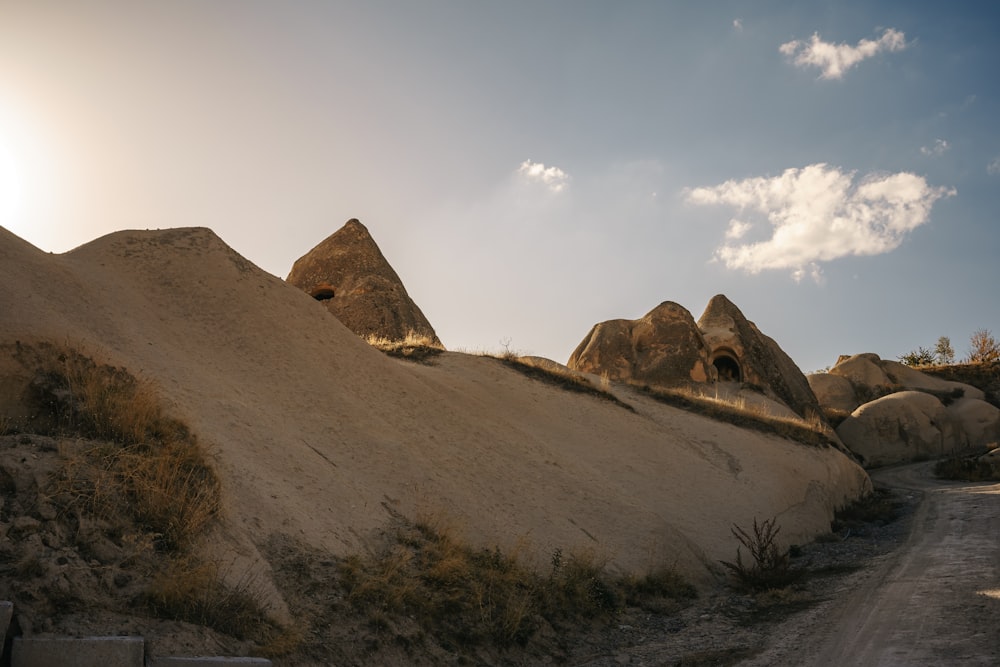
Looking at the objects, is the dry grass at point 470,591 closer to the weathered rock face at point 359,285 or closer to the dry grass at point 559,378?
the dry grass at point 559,378

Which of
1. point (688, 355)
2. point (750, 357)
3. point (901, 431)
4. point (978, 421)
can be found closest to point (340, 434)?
point (688, 355)

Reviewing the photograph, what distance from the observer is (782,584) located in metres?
10.0

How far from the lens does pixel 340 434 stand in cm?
1020

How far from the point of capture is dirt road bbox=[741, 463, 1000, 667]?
239 inches

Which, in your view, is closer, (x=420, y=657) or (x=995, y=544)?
(x=420, y=657)

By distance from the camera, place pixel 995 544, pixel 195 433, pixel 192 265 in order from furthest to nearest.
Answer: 1. pixel 192 265
2. pixel 995 544
3. pixel 195 433

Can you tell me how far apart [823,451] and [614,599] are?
41.7 ft

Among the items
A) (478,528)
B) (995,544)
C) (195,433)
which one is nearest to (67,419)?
(195,433)

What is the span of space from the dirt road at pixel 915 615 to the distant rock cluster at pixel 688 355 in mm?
15839

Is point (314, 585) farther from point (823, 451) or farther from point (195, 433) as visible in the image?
point (823, 451)

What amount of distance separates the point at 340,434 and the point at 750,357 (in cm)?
2313

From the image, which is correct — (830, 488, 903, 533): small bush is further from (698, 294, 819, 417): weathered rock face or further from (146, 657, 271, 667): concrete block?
(146, 657, 271, 667): concrete block

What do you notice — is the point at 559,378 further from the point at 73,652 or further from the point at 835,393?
the point at 835,393

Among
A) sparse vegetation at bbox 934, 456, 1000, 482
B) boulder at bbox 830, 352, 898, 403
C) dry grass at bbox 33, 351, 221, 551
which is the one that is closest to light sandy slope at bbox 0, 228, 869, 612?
dry grass at bbox 33, 351, 221, 551
